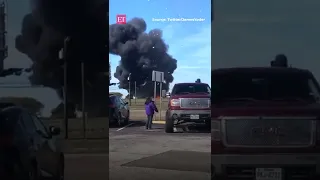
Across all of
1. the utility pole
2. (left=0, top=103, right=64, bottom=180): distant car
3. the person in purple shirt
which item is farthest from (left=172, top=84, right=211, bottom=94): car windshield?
the utility pole

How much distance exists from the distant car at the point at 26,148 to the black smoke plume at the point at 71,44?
0.91ft

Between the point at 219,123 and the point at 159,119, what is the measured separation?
425 mm

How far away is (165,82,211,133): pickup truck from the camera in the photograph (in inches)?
118

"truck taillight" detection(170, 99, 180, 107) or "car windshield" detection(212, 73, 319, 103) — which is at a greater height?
"car windshield" detection(212, 73, 319, 103)

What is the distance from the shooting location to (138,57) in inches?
123

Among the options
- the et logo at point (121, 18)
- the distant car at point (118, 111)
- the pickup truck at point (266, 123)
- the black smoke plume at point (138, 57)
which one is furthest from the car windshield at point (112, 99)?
the pickup truck at point (266, 123)

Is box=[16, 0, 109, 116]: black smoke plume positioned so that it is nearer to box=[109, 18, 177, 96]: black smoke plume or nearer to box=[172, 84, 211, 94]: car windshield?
box=[109, 18, 177, 96]: black smoke plume

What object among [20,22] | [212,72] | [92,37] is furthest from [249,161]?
[20,22]

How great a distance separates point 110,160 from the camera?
10.3 ft

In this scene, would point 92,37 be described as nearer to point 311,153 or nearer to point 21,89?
point 21,89

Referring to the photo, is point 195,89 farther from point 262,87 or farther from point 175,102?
point 262,87

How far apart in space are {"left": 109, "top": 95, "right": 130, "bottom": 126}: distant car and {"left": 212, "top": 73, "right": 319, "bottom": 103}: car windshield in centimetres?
66

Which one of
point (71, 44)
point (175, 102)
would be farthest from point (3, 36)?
point (175, 102)

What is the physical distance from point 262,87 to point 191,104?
53 centimetres
